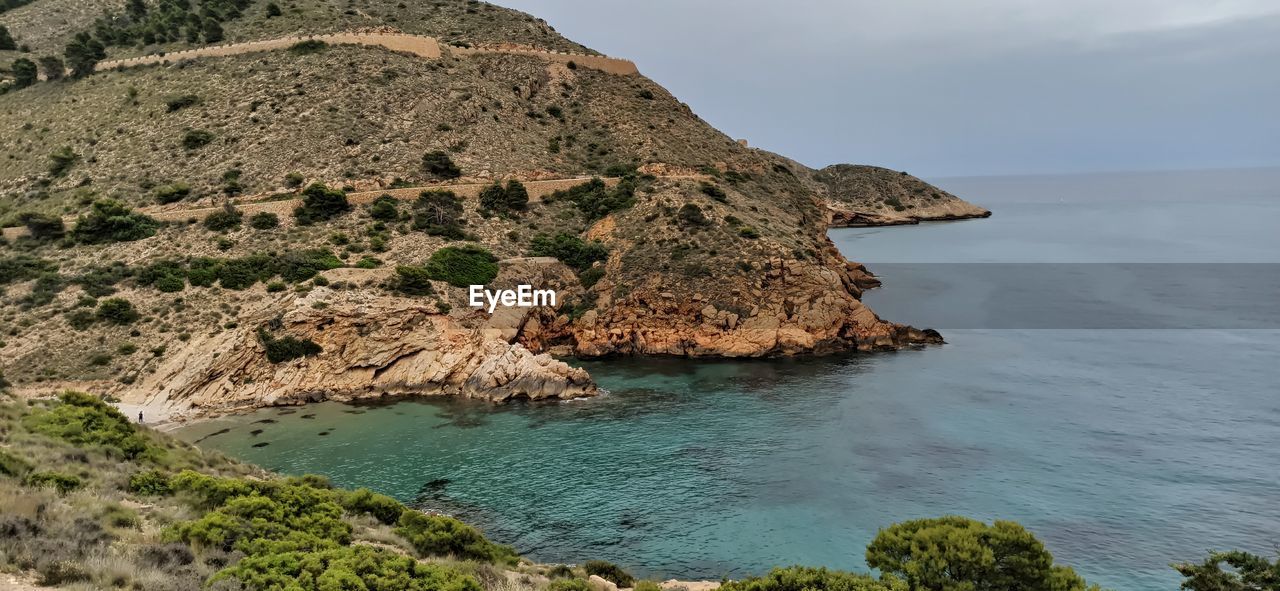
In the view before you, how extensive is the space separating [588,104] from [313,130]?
2781 centimetres

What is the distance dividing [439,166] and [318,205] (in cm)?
1056

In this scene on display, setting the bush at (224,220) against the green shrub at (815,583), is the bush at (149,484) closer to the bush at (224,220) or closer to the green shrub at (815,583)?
the green shrub at (815,583)

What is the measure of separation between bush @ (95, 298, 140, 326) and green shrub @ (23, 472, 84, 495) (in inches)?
1252

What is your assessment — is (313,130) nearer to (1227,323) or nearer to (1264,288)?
(1227,323)

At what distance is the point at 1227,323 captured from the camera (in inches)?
2282

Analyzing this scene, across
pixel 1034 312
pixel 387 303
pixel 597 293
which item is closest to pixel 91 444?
pixel 387 303

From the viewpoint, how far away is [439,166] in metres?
57.8

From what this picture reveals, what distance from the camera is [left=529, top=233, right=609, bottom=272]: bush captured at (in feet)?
183

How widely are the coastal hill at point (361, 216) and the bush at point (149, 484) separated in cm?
2475

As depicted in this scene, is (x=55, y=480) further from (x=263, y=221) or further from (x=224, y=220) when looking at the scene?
(x=224, y=220)

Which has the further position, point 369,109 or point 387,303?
point 369,109

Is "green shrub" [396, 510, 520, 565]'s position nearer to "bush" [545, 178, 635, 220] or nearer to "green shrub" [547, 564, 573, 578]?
"green shrub" [547, 564, 573, 578]

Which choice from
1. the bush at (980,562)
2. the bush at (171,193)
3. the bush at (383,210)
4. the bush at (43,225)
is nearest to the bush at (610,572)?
the bush at (980,562)

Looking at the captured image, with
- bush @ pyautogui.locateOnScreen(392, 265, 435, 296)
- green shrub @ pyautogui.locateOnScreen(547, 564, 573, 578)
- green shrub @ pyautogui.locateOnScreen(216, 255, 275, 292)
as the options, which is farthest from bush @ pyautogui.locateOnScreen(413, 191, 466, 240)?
green shrub @ pyautogui.locateOnScreen(547, 564, 573, 578)
